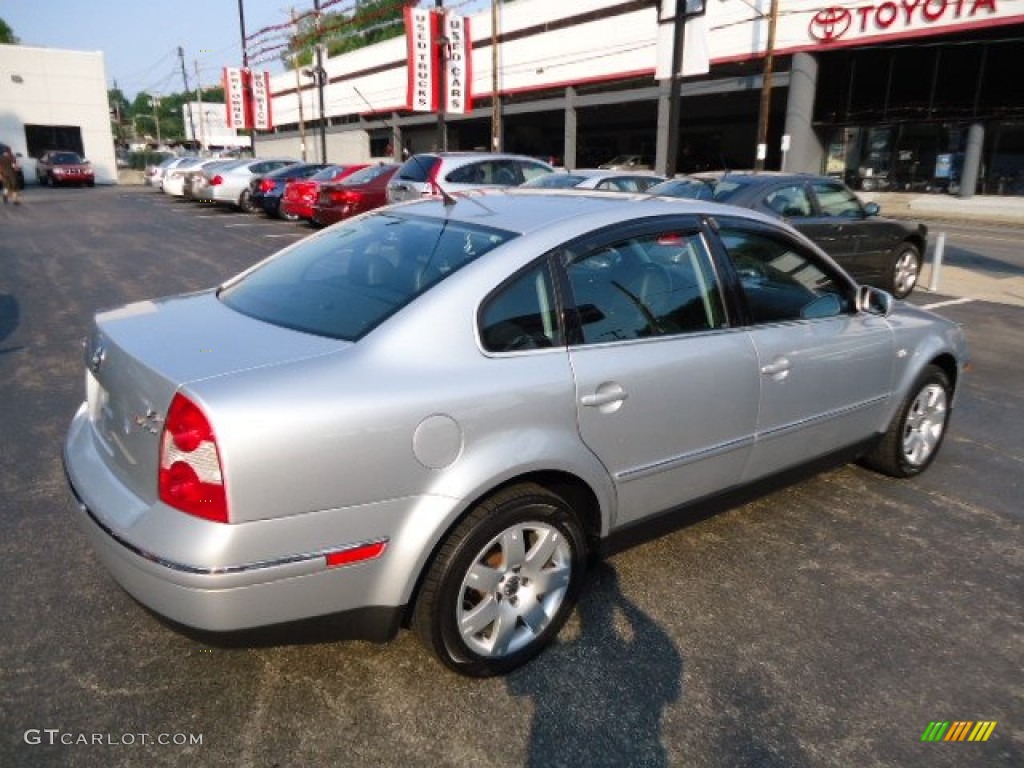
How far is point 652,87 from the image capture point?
35625 millimetres

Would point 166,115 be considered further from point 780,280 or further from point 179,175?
point 780,280

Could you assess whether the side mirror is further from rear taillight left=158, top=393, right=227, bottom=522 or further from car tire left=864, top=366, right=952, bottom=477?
rear taillight left=158, top=393, right=227, bottom=522

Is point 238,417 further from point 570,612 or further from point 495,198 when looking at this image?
point 495,198

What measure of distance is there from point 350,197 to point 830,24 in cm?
2171

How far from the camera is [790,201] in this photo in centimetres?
878

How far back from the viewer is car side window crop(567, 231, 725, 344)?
2.90 m

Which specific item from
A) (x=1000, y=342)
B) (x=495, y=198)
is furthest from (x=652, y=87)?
(x=495, y=198)

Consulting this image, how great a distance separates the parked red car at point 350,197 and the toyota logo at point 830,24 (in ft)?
67.0

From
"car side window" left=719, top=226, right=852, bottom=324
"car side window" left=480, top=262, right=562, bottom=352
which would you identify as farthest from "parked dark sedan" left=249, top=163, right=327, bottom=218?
"car side window" left=480, top=262, right=562, bottom=352

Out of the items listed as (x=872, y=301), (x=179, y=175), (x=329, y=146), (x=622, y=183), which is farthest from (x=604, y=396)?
(x=329, y=146)

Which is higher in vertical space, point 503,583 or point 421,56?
point 421,56

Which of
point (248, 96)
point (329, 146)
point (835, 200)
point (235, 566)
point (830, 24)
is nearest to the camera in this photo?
point (235, 566)

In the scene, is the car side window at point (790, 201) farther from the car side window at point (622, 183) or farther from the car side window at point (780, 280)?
the car side window at point (780, 280)

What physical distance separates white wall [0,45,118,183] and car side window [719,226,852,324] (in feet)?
162
